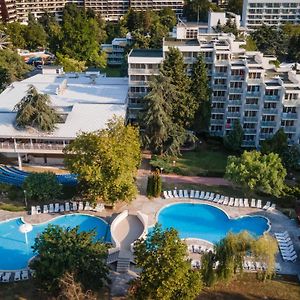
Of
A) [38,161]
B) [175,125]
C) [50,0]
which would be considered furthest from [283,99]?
[50,0]

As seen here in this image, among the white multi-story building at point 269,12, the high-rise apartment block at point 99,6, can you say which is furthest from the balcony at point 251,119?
the high-rise apartment block at point 99,6

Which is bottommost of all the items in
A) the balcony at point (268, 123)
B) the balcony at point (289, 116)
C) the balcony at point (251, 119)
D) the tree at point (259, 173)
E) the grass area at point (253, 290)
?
the grass area at point (253, 290)

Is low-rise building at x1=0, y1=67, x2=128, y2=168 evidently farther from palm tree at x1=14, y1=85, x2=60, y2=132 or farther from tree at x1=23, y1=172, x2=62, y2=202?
tree at x1=23, y1=172, x2=62, y2=202

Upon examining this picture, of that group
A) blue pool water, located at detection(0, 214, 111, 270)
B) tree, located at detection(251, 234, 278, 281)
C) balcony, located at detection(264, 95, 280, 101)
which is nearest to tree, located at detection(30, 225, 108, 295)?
blue pool water, located at detection(0, 214, 111, 270)

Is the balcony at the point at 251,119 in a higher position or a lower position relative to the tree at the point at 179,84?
lower

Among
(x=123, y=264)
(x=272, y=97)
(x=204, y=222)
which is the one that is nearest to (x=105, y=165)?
(x=123, y=264)

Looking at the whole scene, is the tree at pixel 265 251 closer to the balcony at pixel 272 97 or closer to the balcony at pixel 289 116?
the balcony at pixel 289 116

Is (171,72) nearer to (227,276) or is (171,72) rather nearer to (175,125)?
(175,125)
